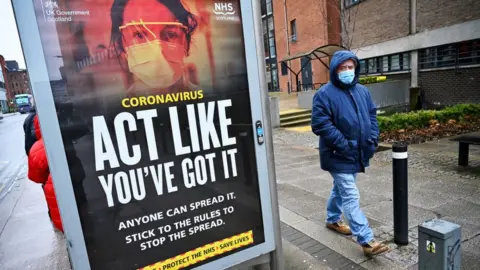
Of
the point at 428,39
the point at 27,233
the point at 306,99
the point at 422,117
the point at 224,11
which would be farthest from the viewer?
the point at 306,99

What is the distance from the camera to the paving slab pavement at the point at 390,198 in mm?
3037

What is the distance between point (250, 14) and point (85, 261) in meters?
1.80

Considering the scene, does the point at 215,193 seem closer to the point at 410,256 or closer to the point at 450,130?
the point at 410,256

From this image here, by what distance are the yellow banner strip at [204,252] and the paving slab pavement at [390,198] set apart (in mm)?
1335

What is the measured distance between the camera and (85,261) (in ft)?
5.79

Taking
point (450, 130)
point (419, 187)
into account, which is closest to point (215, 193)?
point (419, 187)

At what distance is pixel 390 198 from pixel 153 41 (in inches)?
158

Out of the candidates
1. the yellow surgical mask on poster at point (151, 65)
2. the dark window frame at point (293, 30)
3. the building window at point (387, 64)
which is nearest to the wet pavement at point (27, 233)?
the yellow surgical mask on poster at point (151, 65)

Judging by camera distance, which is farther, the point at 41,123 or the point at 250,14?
the point at 250,14

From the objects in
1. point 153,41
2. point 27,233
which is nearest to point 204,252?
point 153,41

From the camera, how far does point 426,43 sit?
46.7 feet

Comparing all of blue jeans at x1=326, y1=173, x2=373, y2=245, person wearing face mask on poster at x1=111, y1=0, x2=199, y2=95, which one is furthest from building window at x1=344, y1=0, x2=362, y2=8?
person wearing face mask on poster at x1=111, y1=0, x2=199, y2=95

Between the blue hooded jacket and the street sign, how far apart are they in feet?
2.97

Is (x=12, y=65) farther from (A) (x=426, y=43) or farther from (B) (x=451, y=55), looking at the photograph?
(B) (x=451, y=55)
